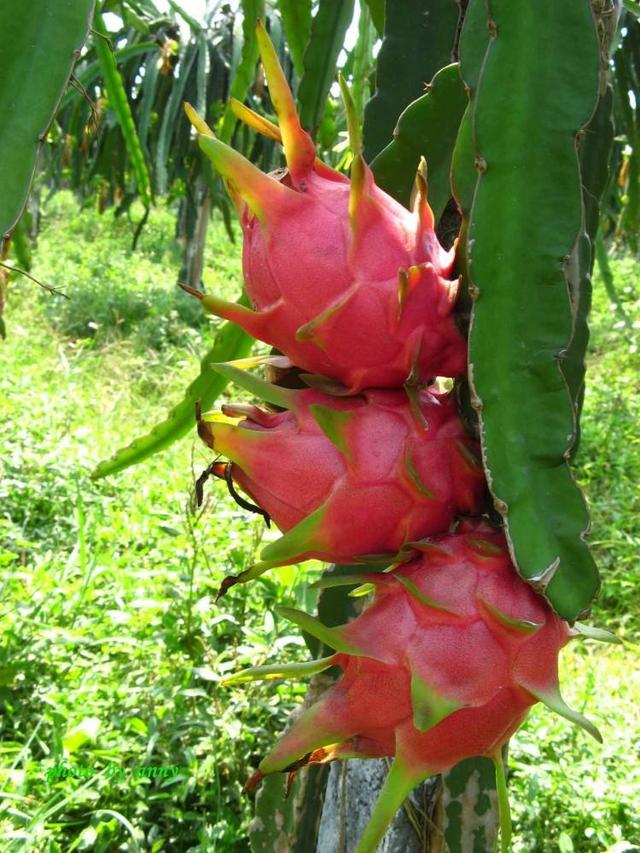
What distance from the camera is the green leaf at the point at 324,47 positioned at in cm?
84

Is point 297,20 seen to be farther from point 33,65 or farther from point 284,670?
point 284,670

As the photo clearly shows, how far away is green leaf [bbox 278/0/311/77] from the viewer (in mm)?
965

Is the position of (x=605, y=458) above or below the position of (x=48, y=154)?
below

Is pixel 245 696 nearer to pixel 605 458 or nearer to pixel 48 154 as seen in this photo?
pixel 605 458

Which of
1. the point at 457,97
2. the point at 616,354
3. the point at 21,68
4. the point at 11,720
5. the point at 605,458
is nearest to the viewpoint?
the point at 21,68

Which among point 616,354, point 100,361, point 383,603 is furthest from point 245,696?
point 616,354

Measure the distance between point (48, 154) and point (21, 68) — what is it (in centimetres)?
423

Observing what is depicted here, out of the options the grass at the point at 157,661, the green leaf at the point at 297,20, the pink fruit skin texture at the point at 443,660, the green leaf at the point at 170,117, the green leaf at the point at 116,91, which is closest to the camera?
the pink fruit skin texture at the point at 443,660

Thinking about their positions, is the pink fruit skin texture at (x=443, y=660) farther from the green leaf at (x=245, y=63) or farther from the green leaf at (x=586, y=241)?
the green leaf at (x=245, y=63)

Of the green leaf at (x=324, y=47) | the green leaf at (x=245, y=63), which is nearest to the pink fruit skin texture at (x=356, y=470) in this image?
the green leaf at (x=324, y=47)

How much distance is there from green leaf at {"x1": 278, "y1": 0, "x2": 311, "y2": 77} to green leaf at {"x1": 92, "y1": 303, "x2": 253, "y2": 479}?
307 millimetres

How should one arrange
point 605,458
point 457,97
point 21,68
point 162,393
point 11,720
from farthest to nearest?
point 162,393 → point 605,458 → point 11,720 → point 457,97 → point 21,68

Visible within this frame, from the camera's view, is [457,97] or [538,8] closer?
[538,8]

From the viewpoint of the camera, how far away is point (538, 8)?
1.54ft
